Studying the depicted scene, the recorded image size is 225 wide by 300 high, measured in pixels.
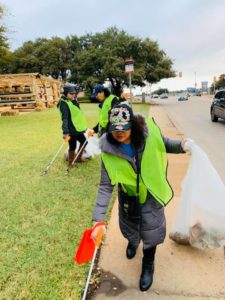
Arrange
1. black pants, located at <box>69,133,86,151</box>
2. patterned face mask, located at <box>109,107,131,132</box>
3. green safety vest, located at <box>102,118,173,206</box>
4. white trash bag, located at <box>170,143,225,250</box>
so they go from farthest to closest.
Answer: black pants, located at <box>69,133,86,151</box> < white trash bag, located at <box>170,143,225,250</box> < green safety vest, located at <box>102,118,173,206</box> < patterned face mask, located at <box>109,107,131,132</box>

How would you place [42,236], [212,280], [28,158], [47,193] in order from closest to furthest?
[212,280]
[42,236]
[47,193]
[28,158]

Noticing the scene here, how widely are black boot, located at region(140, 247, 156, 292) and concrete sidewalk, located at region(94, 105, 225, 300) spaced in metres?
0.06

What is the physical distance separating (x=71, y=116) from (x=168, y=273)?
4.04 m

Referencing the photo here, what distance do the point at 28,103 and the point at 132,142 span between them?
2278 cm

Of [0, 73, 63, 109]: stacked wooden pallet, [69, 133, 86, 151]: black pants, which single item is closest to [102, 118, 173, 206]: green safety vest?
[69, 133, 86, 151]: black pants

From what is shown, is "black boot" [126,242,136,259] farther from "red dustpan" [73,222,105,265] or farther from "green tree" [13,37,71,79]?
"green tree" [13,37,71,79]

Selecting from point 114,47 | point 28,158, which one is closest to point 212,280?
point 28,158

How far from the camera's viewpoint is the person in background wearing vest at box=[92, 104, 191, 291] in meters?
2.34

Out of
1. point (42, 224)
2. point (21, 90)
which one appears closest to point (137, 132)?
point (42, 224)

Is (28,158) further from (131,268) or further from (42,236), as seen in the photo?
(131,268)

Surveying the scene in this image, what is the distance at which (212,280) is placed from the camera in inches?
109

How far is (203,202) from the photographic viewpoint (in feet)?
9.27

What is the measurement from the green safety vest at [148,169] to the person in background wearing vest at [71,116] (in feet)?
12.7

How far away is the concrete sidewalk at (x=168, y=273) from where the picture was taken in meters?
2.65
